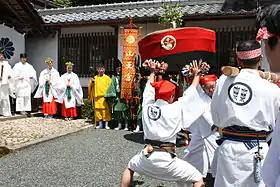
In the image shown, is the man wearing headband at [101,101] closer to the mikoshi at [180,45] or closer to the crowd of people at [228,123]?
the crowd of people at [228,123]

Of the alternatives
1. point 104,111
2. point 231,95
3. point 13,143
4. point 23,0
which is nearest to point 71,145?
point 13,143

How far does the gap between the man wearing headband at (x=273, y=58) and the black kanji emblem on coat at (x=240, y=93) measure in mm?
1142

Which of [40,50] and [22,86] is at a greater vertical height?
[40,50]

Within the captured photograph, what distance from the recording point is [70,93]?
11.3m

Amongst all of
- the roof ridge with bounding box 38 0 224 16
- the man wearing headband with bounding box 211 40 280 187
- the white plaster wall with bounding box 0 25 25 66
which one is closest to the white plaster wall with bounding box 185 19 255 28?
the roof ridge with bounding box 38 0 224 16

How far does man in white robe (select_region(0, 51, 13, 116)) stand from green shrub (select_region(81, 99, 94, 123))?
239 cm

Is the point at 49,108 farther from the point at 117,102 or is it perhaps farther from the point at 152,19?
the point at 152,19

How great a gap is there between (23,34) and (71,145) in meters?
6.52

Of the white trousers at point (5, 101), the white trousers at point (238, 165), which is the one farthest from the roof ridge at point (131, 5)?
the white trousers at point (238, 165)

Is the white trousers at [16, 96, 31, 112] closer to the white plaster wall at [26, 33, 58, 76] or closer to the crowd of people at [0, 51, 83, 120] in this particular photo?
the crowd of people at [0, 51, 83, 120]

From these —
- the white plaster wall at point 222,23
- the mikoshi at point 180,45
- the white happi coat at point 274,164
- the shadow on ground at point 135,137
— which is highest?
the white plaster wall at point 222,23

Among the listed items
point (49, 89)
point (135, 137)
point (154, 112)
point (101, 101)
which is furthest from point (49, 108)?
point (154, 112)

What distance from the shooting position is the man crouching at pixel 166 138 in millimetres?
3564

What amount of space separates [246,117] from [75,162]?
4.07m
